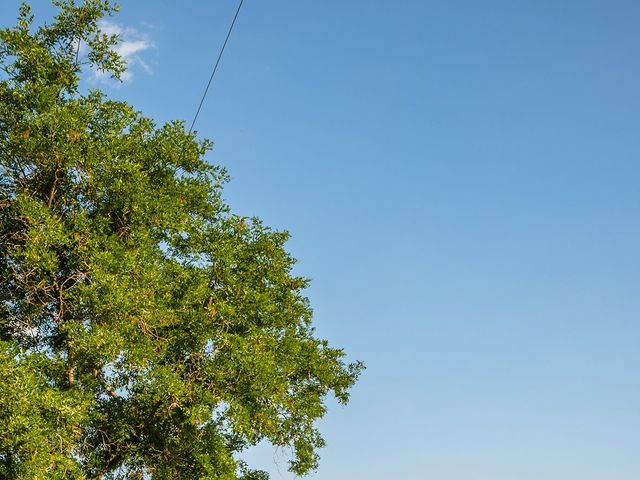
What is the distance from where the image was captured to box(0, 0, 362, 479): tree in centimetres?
2225

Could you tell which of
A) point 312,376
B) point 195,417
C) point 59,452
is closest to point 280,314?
point 312,376

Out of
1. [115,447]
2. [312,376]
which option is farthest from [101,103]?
[312,376]

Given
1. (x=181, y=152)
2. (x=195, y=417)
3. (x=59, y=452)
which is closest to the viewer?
(x=59, y=452)

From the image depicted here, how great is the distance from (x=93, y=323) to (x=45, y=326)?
518cm

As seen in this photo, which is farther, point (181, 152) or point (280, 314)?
Result: point (280, 314)

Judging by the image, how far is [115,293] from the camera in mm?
21875

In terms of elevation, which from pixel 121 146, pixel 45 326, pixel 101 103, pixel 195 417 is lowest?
pixel 195 417

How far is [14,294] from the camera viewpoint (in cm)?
2548

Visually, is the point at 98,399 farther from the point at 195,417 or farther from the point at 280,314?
the point at 280,314

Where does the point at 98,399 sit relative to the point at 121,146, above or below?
below

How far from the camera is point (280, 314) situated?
30.5 m

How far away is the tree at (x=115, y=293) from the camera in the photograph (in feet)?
73.0

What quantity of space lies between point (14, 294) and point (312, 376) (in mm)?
13668

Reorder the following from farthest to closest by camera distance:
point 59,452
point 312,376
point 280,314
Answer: point 312,376
point 280,314
point 59,452
